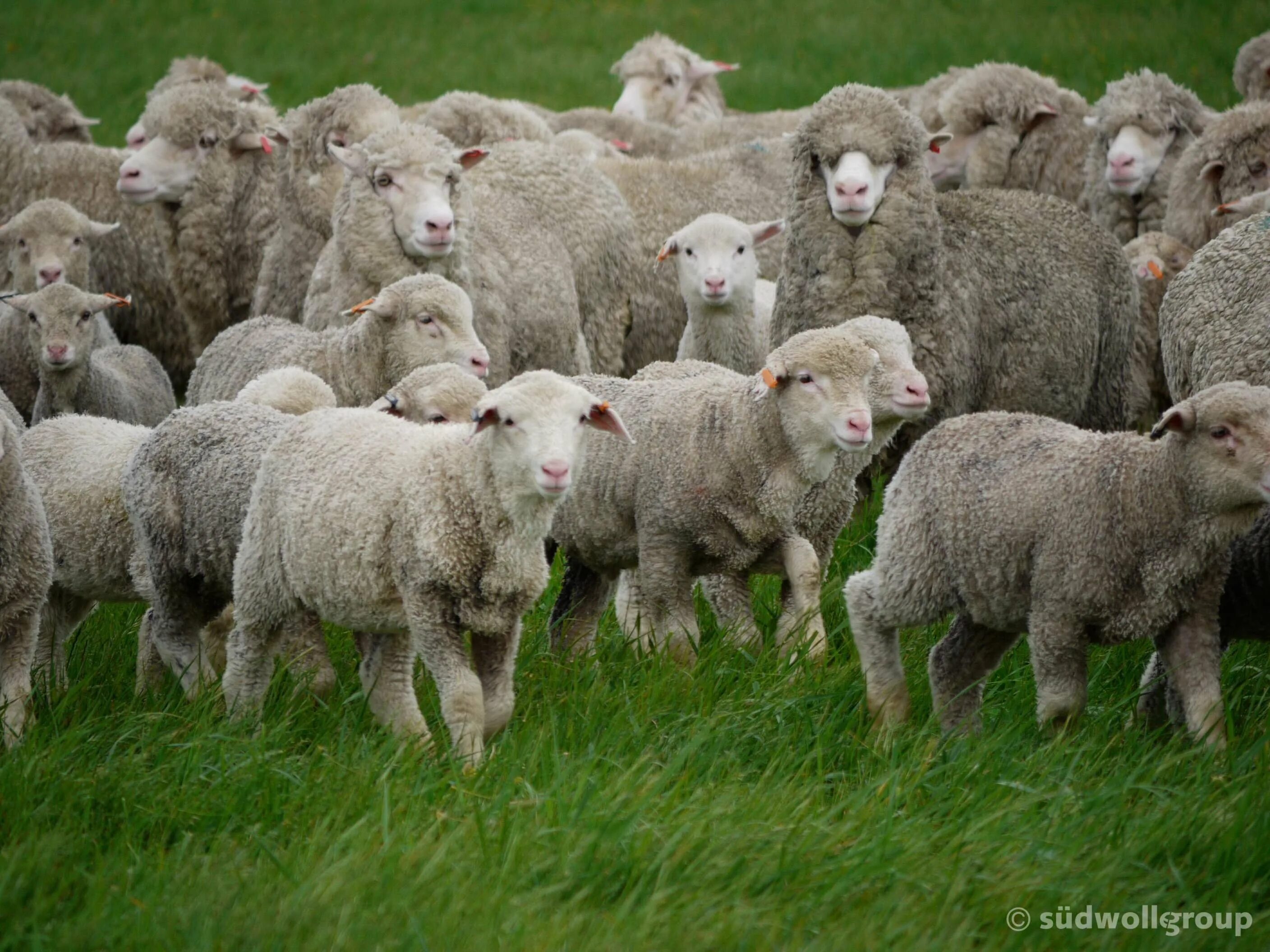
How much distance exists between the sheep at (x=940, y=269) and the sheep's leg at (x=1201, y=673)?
2481 millimetres

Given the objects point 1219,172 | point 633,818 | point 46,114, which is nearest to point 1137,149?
point 1219,172

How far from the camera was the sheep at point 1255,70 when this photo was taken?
10.9 metres

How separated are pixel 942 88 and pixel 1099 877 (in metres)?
8.67

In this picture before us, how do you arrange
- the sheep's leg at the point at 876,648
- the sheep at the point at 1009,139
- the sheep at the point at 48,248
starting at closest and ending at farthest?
the sheep's leg at the point at 876,648, the sheep at the point at 48,248, the sheep at the point at 1009,139

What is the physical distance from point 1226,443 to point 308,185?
519cm

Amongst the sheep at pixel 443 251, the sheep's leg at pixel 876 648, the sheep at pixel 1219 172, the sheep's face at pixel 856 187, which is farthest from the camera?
the sheep at pixel 1219 172

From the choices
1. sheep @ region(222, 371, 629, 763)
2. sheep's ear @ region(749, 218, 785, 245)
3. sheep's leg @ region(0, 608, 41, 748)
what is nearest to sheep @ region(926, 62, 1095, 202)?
sheep's ear @ region(749, 218, 785, 245)

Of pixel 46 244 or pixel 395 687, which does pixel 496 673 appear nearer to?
pixel 395 687

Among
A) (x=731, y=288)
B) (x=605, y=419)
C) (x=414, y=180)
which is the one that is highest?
(x=414, y=180)

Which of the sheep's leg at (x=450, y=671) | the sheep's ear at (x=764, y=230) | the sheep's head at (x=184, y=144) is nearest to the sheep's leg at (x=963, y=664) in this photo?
the sheep's leg at (x=450, y=671)

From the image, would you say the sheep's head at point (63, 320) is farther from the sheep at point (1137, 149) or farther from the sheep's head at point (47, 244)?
the sheep at point (1137, 149)

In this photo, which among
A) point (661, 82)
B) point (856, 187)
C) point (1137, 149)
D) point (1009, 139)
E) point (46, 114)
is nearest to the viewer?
point (856, 187)

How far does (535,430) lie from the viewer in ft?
13.9

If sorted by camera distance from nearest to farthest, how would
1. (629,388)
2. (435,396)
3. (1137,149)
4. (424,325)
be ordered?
(435,396) → (629,388) → (424,325) → (1137,149)
